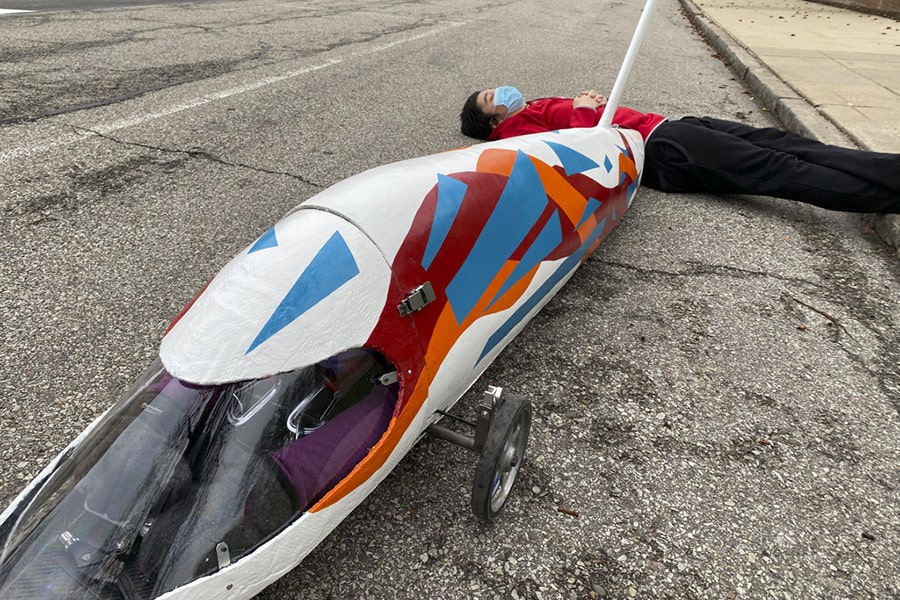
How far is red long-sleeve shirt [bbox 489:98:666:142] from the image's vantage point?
14.1 ft

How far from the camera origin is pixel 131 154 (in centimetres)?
424

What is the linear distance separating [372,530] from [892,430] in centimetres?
200

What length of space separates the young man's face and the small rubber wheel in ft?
10.4

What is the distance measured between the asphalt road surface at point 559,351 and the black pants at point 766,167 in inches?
7.3

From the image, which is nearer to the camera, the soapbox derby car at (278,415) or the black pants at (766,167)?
the soapbox derby car at (278,415)

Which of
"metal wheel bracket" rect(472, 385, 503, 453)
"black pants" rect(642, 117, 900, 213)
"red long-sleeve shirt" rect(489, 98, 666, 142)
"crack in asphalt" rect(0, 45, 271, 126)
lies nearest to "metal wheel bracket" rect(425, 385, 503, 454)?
"metal wheel bracket" rect(472, 385, 503, 453)

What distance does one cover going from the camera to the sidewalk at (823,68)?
552 cm

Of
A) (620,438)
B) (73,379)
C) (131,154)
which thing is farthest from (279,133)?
(620,438)

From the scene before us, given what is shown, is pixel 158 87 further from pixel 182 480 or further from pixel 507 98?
pixel 182 480

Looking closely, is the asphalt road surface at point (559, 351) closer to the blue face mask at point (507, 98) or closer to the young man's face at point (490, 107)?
the young man's face at point (490, 107)

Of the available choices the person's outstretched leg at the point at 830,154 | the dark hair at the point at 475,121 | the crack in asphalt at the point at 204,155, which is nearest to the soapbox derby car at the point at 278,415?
the crack in asphalt at the point at 204,155

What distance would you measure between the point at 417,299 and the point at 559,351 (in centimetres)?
115

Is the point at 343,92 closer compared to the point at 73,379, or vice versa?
the point at 73,379

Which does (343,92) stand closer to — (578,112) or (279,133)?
(279,133)
